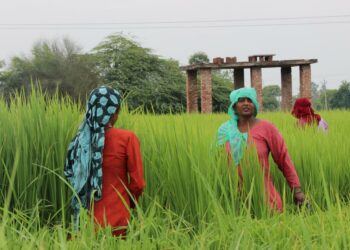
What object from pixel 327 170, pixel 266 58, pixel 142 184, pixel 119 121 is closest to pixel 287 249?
pixel 142 184

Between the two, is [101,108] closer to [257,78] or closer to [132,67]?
[257,78]

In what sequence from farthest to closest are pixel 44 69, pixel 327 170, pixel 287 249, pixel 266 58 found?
pixel 44 69 < pixel 266 58 < pixel 327 170 < pixel 287 249

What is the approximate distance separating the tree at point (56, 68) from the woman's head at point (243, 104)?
2165 centimetres

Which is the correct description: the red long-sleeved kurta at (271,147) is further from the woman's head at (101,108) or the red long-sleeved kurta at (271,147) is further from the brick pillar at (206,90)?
the brick pillar at (206,90)

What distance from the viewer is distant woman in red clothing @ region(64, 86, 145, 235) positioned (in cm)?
207

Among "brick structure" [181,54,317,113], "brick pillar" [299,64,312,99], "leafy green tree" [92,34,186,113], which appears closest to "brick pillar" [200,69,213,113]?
"brick structure" [181,54,317,113]

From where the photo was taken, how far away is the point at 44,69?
2698 centimetres

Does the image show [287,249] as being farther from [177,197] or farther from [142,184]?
[177,197]

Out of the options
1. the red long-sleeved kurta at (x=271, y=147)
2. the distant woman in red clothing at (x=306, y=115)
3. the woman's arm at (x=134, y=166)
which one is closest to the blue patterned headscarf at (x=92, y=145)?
the woman's arm at (x=134, y=166)

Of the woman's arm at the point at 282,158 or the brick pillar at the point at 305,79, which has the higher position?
the brick pillar at the point at 305,79

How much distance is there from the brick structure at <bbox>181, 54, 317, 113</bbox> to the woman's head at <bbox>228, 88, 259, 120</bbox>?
1262 cm

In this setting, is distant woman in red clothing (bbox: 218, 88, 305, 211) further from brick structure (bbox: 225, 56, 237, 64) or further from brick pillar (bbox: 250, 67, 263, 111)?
brick pillar (bbox: 250, 67, 263, 111)

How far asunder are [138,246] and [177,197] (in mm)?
999

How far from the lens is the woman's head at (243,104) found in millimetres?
2783
